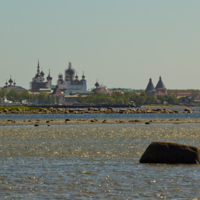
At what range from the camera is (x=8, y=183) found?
1852cm

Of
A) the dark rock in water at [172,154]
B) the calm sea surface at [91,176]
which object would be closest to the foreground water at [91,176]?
the calm sea surface at [91,176]

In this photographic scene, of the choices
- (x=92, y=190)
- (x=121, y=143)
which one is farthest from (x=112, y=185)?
(x=121, y=143)

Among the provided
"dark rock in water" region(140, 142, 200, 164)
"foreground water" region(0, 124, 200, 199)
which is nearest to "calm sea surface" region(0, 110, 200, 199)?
"foreground water" region(0, 124, 200, 199)

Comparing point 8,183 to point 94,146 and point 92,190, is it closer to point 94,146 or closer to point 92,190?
point 92,190

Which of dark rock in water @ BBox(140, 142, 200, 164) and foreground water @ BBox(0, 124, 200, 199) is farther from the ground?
dark rock in water @ BBox(140, 142, 200, 164)

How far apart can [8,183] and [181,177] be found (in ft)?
21.7

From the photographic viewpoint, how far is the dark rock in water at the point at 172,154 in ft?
74.2

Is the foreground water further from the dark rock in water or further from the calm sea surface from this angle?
the dark rock in water

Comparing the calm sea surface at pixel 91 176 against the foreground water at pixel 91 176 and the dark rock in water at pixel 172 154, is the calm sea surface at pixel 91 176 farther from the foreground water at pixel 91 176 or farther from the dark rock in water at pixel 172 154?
the dark rock in water at pixel 172 154

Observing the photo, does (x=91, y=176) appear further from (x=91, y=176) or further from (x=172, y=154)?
(x=172, y=154)

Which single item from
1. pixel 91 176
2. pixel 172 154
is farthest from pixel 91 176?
pixel 172 154

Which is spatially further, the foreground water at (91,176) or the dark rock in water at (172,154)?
the dark rock in water at (172,154)

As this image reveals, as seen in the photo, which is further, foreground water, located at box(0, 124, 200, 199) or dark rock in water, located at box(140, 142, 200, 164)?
dark rock in water, located at box(140, 142, 200, 164)

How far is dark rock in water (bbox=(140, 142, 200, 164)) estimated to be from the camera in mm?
22625
